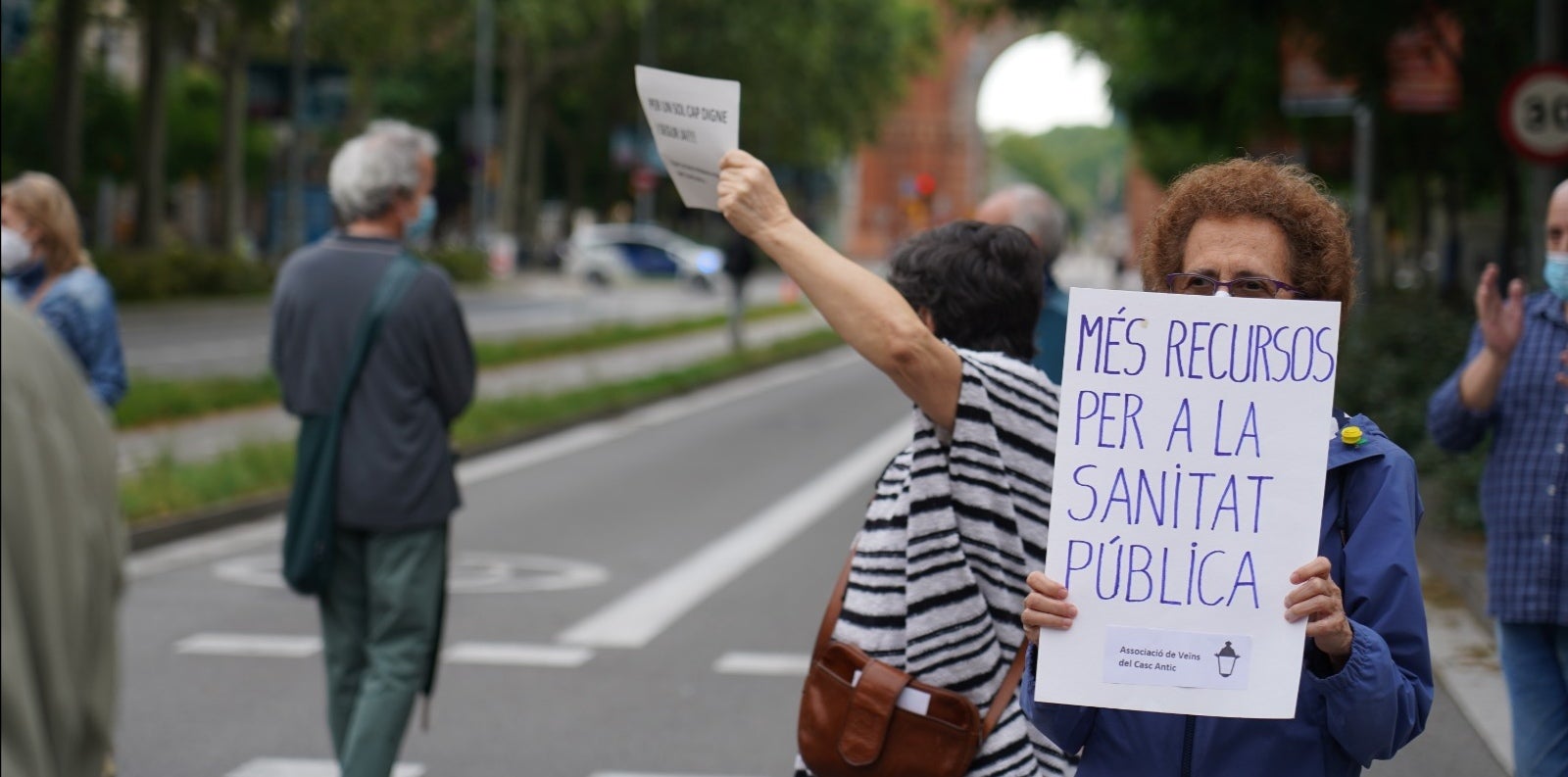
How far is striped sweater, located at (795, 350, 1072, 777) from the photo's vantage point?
11.4ft

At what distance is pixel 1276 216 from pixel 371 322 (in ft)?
10.8

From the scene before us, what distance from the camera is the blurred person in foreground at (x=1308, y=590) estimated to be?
274 centimetres

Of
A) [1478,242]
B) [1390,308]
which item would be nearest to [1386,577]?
[1390,308]

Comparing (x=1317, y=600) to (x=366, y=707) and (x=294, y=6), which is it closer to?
(x=366, y=707)

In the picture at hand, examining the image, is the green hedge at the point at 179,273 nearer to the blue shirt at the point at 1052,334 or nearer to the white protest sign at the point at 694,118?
the blue shirt at the point at 1052,334

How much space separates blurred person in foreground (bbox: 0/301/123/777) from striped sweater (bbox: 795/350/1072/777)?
155cm

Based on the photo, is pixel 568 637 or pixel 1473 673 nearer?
pixel 1473 673

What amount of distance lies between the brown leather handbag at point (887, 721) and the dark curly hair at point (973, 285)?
0.57m

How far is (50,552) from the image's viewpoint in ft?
6.99

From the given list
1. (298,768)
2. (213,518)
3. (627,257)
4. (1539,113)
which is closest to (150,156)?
(627,257)

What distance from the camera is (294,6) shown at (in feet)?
129

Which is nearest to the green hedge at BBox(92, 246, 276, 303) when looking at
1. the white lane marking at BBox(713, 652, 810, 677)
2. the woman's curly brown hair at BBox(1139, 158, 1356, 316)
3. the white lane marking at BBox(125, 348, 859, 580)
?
the white lane marking at BBox(125, 348, 859, 580)

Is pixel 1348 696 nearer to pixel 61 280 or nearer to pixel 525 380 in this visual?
pixel 61 280

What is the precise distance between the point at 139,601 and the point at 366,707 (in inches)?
183
